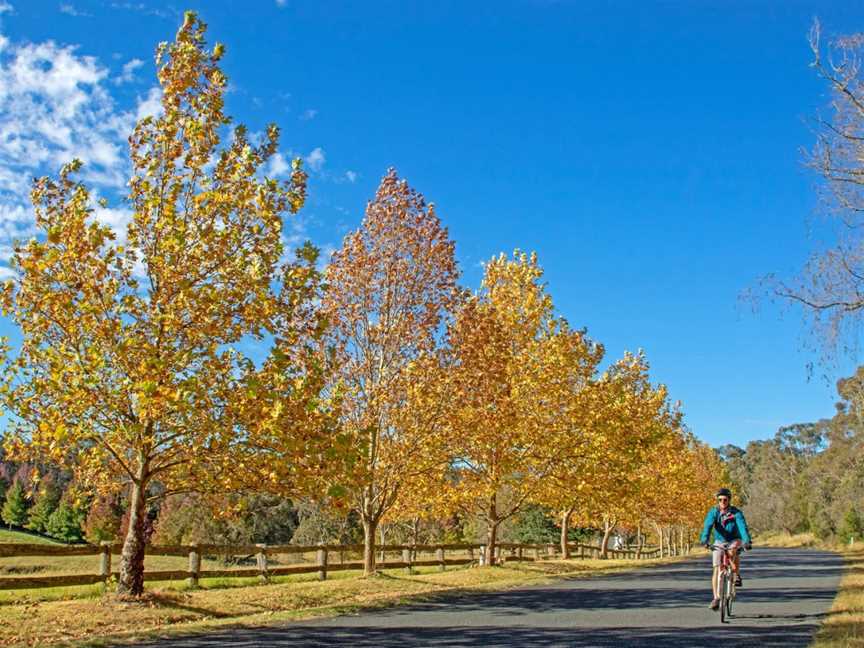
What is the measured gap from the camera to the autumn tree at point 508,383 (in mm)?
25672

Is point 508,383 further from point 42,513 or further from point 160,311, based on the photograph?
point 42,513

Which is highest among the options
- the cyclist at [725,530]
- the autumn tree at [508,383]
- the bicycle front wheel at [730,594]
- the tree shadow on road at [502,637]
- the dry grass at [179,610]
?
the autumn tree at [508,383]

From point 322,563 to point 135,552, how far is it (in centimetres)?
820

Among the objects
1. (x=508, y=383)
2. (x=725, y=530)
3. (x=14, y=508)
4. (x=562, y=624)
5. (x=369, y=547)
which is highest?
(x=508, y=383)

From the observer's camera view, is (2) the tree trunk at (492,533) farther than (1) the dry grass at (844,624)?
Yes

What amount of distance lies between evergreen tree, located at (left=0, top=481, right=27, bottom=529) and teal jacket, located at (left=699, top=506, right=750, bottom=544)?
284 ft

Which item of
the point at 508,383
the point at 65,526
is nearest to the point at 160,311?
the point at 508,383

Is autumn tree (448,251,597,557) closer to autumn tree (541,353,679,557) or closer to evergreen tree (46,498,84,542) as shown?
autumn tree (541,353,679,557)

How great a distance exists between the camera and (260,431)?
570 inches

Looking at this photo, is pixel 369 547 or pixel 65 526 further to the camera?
pixel 65 526

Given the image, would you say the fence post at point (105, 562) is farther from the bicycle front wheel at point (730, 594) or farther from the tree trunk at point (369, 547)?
the bicycle front wheel at point (730, 594)

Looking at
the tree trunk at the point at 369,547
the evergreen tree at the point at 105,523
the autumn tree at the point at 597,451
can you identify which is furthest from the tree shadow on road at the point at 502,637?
the evergreen tree at the point at 105,523

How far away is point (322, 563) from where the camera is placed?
75.1 feet

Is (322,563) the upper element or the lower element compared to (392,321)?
lower
